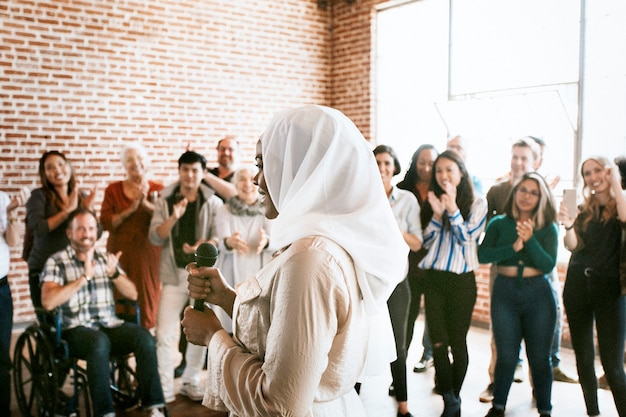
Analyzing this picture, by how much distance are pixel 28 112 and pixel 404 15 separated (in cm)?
414

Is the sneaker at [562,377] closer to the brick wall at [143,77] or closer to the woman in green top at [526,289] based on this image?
the woman in green top at [526,289]

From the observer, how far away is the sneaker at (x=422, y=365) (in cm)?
471

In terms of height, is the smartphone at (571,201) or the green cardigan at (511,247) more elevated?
the smartphone at (571,201)

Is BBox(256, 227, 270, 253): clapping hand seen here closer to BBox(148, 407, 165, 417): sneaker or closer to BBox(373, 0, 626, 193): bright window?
BBox(148, 407, 165, 417): sneaker

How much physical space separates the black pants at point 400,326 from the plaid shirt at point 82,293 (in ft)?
5.49

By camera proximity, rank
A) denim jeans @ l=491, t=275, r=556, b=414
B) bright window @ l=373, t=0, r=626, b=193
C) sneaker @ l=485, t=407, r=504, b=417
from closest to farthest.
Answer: denim jeans @ l=491, t=275, r=556, b=414
sneaker @ l=485, t=407, r=504, b=417
bright window @ l=373, t=0, r=626, b=193

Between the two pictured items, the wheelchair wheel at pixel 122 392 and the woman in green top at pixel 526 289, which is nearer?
the woman in green top at pixel 526 289

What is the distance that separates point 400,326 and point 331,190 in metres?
2.50

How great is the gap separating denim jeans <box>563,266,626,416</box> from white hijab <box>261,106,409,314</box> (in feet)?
8.42

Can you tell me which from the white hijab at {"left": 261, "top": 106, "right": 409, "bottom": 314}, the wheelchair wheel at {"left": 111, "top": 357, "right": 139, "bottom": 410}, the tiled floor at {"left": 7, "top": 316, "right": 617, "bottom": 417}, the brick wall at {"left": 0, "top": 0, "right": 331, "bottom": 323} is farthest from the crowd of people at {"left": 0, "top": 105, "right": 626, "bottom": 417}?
the brick wall at {"left": 0, "top": 0, "right": 331, "bottom": 323}

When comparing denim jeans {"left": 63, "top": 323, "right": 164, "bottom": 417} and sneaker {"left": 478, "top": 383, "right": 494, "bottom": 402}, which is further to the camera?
sneaker {"left": 478, "top": 383, "right": 494, "bottom": 402}

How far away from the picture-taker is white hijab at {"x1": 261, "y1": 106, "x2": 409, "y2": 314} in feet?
4.59

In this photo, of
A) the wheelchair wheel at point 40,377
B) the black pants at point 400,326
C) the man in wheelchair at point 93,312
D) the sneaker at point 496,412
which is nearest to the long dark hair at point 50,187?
the man in wheelchair at point 93,312

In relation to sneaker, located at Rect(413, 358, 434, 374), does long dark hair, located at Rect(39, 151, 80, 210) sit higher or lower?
higher
